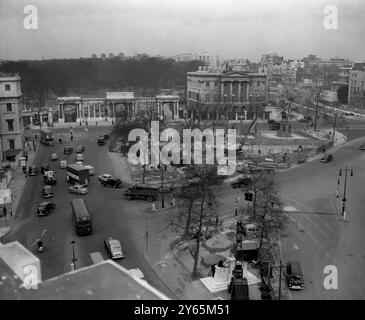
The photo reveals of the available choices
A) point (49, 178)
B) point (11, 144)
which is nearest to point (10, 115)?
point (11, 144)

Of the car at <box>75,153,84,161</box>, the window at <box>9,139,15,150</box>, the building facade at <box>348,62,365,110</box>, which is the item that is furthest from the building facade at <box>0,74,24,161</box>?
the building facade at <box>348,62,365,110</box>

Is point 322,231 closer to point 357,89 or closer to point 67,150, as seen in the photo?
point 67,150

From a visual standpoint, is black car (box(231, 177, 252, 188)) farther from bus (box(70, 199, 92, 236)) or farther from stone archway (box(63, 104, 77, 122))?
stone archway (box(63, 104, 77, 122))

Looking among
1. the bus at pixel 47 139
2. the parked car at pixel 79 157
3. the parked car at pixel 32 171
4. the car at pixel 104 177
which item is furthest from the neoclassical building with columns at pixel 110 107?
the car at pixel 104 177

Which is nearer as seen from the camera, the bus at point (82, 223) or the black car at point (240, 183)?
the bus at point (82, 223)

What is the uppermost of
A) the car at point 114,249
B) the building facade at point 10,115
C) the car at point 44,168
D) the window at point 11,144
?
the building facade at point 10,115

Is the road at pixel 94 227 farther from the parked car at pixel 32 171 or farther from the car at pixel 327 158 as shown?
the car at pixel 327 158
